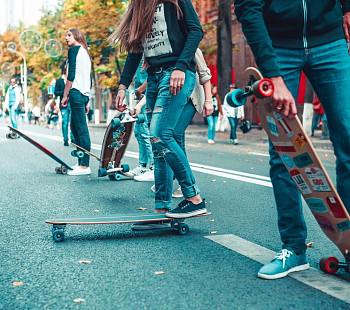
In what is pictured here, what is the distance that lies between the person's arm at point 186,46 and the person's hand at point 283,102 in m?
1.49

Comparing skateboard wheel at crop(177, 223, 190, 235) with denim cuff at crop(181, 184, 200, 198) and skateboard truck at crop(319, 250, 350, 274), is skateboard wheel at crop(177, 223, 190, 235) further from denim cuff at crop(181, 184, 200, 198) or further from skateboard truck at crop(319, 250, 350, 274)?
skateboard truck at crop(319, 250, 350, 274)

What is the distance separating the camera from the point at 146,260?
364cm

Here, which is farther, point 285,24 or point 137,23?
point 137,23

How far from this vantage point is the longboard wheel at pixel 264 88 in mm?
2887

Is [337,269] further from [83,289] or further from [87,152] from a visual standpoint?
[87,152]

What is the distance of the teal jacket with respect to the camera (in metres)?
3.05

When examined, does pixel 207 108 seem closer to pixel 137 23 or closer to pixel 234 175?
pixel 137 23

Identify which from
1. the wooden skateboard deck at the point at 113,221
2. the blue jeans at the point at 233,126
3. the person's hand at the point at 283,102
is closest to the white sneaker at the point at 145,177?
the wooden skateboard deck at the point at 113,221

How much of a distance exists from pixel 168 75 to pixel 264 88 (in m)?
1.69

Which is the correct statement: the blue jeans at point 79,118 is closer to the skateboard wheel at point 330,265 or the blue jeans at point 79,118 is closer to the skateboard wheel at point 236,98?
the skateboard wheel at point 236,98

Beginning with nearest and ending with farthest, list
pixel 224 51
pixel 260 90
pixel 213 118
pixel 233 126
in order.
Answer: pixel 260 90
pixel 233 126
pixel 213 118
pixel 224 51

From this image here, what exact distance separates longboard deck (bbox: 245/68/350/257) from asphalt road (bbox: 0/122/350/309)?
296 mm

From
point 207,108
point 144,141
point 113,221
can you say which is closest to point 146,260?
point 113,221

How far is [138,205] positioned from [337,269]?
292 cm
